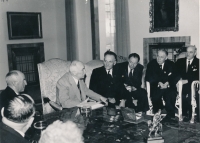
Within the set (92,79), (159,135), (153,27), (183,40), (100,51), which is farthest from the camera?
(100,51)

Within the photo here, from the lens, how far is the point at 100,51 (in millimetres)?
7785

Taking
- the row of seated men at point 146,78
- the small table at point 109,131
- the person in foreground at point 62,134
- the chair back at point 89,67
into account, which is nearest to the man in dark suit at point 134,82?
the row of seated men at point 146,78

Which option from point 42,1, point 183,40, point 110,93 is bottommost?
point 110,93

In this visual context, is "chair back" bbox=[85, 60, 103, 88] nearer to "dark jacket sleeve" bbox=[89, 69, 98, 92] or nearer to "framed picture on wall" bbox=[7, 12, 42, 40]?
"dark jacket sleeve" bbox=[89, 69, 98, 92]

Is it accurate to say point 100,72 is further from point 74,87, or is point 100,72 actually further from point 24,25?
point 24,25

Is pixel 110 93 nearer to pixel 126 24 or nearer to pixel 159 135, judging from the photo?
pixel 159 135

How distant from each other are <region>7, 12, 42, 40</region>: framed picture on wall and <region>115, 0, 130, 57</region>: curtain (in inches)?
114

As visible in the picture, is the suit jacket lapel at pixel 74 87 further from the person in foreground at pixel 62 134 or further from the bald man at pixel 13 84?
the person in foreground at pixel 62 134

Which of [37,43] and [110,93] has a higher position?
[37,43]

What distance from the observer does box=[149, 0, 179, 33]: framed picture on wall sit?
640 cm

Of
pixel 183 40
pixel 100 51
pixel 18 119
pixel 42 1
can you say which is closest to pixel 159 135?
pixel 18 119

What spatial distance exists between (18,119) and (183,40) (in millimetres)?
5274

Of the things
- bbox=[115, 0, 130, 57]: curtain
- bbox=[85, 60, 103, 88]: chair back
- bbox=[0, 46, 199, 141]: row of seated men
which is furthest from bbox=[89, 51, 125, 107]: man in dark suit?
bbox=[115, 0, 130, 57]: curtain

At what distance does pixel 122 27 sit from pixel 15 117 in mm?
5898
